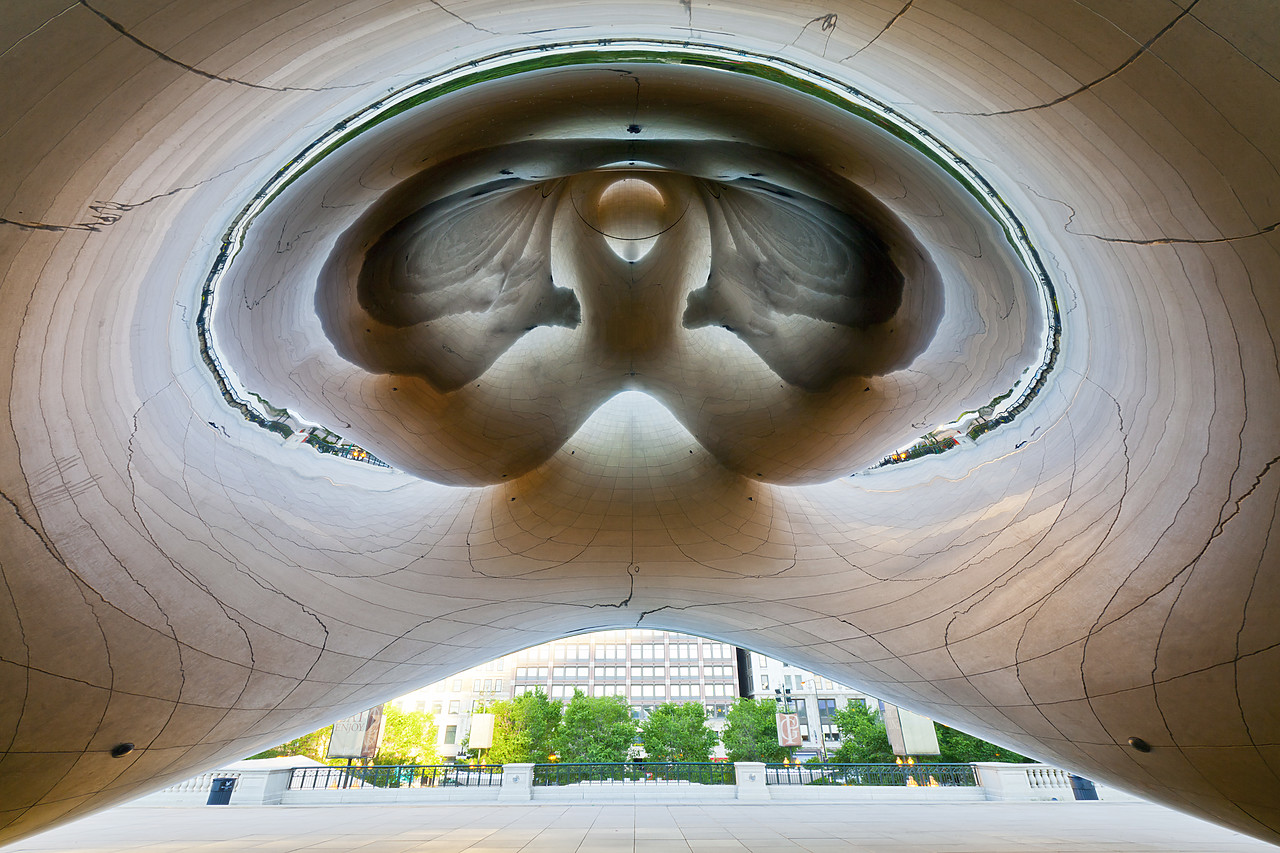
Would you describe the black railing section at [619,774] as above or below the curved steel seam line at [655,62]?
below

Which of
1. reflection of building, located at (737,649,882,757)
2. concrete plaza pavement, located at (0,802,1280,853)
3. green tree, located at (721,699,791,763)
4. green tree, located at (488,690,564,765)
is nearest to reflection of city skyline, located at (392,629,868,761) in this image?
reflection of building, located at (737,649,882,757)

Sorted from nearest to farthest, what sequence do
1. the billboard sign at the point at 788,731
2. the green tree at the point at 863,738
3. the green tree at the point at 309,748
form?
the billboard sign at the point at 788,731 < the green tree at the point at 863,738 < the green tree at the point at 309,748

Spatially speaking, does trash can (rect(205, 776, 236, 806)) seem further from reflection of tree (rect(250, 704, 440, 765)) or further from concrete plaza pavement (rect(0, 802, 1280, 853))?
reflection of tree (rect(250, 704, 440, 765))

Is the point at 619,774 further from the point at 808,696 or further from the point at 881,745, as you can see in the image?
the point at 808,696

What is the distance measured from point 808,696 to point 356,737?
44689mm

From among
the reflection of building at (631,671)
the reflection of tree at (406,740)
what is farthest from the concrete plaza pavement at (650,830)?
the reflection of building at (631,671)

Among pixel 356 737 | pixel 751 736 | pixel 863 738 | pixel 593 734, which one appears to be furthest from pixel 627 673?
pixel 863 738

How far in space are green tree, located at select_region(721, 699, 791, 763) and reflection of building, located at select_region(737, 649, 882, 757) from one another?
1601 cm

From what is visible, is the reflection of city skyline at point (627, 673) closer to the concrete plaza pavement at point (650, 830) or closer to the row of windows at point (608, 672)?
A: the row of windows at point (608, 672)

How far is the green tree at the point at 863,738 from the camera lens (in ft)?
112

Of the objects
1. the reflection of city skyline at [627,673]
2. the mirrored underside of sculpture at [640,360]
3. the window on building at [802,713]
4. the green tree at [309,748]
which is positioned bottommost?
the green tree at [309,748]

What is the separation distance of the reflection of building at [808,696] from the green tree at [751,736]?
52.5 ft

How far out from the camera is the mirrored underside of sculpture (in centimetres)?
228

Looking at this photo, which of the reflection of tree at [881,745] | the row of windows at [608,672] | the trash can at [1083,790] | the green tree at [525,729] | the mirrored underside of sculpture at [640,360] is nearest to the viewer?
the mirrored underside of sculpture at [640,360]
